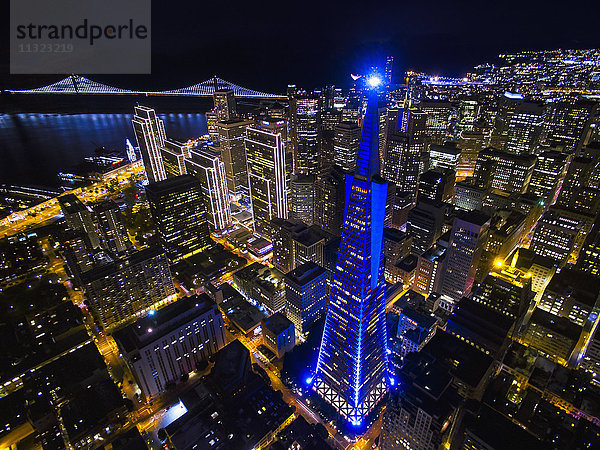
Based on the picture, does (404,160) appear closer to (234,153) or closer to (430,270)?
(430,270)

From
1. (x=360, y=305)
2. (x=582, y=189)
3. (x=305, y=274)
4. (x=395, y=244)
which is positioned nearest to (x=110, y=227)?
(x=305, y=274)

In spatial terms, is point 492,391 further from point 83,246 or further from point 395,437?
point 83,246

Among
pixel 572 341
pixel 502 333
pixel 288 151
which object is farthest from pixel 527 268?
pixel 288 151

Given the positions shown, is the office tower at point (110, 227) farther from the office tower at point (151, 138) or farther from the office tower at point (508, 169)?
the office tower at point (508, 169)

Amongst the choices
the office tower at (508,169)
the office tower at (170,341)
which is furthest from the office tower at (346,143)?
the office tower at (170,341)

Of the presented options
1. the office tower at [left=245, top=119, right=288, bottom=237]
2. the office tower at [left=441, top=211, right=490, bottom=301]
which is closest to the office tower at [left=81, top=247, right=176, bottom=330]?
the office tower at [left=245, top=119, right=288, bottom=237]
